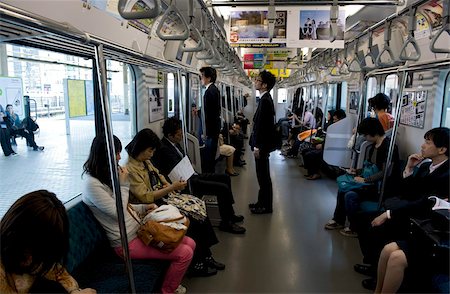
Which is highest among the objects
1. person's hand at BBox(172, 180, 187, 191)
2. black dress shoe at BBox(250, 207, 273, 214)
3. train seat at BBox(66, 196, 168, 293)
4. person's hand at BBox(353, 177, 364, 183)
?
person's hand at BBox(172, 180, 187, 191)

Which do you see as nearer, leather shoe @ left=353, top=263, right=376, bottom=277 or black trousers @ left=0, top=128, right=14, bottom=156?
leather shoe @ left=353, top=263, right=376, bottom=277

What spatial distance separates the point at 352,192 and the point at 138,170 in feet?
8.13

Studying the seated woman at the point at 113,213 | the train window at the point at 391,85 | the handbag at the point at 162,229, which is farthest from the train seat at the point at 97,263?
the train window at the point at 391,85

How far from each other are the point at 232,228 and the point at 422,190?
2.20m

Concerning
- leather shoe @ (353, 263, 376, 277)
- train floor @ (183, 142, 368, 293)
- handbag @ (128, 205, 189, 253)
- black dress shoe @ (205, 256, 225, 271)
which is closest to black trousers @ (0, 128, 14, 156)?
train floor @ (183, 142, 368, 293)

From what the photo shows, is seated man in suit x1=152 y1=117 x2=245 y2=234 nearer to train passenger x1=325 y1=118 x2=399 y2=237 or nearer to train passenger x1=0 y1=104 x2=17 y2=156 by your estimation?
train passenger x1=325 y1=118 x2=399 y2=237

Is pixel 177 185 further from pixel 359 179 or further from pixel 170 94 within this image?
pixel 170 94

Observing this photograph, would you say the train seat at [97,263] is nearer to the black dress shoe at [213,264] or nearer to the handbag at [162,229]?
the handbag at [162,229]

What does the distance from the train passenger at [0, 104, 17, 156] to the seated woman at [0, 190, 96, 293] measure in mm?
6563

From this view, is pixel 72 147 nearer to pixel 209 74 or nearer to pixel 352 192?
pixel 209 74

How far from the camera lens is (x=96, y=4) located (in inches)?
124

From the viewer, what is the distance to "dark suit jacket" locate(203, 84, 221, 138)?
226 inches

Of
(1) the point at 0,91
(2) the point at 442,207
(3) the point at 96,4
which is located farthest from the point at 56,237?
(1) the point at 0,91

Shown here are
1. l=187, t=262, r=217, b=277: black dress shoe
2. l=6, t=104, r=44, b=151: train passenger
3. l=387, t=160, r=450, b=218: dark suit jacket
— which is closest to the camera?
l=387, t=160, r=450, b=218: dark suit jacket
